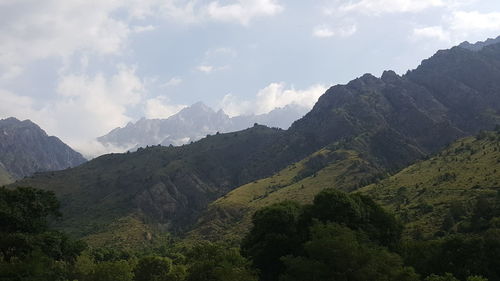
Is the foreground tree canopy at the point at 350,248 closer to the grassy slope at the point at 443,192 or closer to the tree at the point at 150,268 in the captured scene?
the tree at the point at 150,268

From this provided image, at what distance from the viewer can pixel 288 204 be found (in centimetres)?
10081

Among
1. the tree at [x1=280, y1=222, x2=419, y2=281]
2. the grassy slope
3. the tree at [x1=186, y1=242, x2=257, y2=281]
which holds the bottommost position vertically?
the grassy slope

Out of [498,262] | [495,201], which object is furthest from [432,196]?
[498,262]

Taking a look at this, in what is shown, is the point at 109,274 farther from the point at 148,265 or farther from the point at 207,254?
the point at 207,254

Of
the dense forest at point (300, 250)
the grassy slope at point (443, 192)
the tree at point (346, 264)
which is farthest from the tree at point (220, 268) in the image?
the grassy slope at point (443, 192)

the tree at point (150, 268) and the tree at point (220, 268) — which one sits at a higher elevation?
the tree at point (220, 268)

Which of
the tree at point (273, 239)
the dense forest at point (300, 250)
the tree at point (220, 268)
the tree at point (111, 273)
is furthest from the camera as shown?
the tree at point (111, 273)

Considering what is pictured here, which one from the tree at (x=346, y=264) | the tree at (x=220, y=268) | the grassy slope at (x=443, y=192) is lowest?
the grassy slope at (x=443, y=192)

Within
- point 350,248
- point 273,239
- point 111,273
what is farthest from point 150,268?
point 350,248

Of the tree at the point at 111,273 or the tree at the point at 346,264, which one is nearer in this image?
the tree at the point at 346,264

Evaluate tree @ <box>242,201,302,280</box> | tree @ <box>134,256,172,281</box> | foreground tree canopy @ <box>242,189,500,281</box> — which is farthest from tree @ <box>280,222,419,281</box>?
tree @ <box>134,256,172,281</box>

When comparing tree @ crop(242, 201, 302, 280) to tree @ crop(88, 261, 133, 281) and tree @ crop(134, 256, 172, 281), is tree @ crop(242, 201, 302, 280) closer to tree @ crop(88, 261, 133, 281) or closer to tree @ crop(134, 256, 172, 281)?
tree @ crop(88, 261, 133, 281)

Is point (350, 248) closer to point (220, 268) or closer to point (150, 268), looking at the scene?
point (220, 268)

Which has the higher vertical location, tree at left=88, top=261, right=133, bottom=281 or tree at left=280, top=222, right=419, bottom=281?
tree at left=88, top=261, right=133, bottom=281
